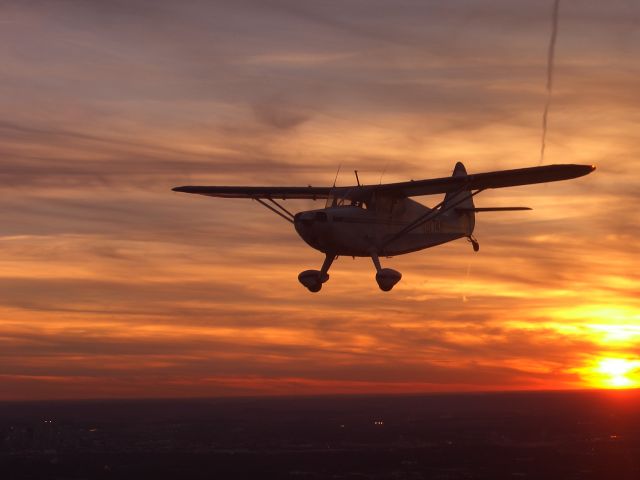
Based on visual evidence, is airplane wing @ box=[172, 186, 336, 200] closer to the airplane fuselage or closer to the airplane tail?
the airplane fuselage

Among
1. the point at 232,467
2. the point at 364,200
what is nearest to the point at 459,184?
the point at 364,200

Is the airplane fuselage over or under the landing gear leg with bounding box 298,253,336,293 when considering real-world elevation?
over

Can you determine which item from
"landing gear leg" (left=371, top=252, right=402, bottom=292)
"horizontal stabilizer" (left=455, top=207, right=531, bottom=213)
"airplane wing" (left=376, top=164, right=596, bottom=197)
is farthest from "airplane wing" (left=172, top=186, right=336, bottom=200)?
"horizontal stabilizer" (left=455, top=207, right=531, bottom=213)

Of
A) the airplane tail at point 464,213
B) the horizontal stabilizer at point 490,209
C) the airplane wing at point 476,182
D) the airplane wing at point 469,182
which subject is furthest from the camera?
the airplane tail at point 464,213

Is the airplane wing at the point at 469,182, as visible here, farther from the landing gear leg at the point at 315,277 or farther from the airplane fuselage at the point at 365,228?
the landing gear leg at the point at 315,277

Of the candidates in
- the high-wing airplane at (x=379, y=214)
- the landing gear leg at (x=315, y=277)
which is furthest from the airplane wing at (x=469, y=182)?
the landing gear leg at (x=315, y=277)

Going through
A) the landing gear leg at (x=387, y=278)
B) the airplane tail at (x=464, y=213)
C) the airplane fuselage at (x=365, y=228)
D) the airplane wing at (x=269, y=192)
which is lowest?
the landing gear leg at (x=387, y=278)

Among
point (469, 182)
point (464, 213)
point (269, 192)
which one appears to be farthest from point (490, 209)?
point (269, 192)
